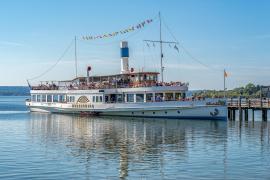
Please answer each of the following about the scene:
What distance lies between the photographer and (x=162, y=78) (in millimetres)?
67062

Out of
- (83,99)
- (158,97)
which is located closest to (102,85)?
(83,99)

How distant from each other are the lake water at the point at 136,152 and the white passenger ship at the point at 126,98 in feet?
31.1

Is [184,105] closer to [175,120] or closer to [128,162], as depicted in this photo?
[175,120]

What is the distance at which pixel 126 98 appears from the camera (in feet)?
226

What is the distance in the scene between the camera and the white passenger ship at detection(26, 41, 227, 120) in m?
62.5

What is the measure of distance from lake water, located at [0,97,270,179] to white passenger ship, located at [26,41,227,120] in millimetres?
9466

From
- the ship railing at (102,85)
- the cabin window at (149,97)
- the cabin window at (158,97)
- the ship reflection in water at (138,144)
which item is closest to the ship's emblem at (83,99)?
the ship railing at (102,85)

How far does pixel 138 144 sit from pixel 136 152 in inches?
175

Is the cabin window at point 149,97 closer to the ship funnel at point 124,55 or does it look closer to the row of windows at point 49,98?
the ship funnel at point 124,55

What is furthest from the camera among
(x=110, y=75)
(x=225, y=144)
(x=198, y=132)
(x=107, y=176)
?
(x=110, y=75)

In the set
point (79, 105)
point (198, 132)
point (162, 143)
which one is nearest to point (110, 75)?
point (79, 105)

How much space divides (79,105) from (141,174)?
49147mm

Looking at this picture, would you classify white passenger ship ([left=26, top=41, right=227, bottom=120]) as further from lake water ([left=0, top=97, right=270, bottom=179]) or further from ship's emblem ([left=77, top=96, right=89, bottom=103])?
lake water ([left=0, top=97, right=270, bottom=179])

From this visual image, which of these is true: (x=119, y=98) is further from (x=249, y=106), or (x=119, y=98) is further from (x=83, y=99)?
(x=249, y=106)
